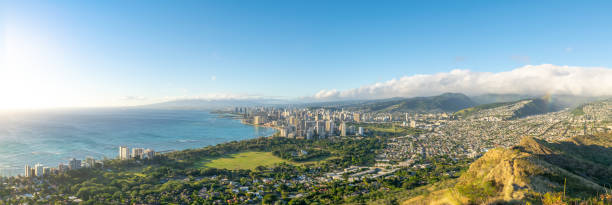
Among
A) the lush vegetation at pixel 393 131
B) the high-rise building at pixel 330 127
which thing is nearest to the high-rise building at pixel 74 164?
the high-rise building at pixel 330 127

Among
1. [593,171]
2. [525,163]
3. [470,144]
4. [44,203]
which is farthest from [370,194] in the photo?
[470,144]

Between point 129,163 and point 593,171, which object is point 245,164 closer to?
point 129,163

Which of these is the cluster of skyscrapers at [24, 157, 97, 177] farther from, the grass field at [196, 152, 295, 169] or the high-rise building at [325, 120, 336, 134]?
the high-rise building at [325, 120, 336, 134]

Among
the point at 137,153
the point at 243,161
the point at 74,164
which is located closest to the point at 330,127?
the point at 243,161

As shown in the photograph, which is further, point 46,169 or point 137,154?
point 137,154

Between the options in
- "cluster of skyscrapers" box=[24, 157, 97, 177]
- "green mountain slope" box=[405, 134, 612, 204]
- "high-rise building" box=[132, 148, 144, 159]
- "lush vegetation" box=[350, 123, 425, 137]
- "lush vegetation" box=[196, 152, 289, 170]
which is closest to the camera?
"green mountain slope" box=[405, 134, 612, 204]

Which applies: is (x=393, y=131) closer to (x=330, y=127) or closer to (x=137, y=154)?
(x=330, y=127)

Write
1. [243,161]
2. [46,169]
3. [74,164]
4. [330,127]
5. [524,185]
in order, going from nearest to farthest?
[524,185], [46,169], [74,164], [243,161], [330,127]

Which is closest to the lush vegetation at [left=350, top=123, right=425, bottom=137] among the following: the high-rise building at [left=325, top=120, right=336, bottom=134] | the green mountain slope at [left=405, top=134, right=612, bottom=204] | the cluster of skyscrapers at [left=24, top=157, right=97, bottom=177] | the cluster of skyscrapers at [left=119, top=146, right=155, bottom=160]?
the high-rise building at [left=325, top=120, right=336, bottom=134]
